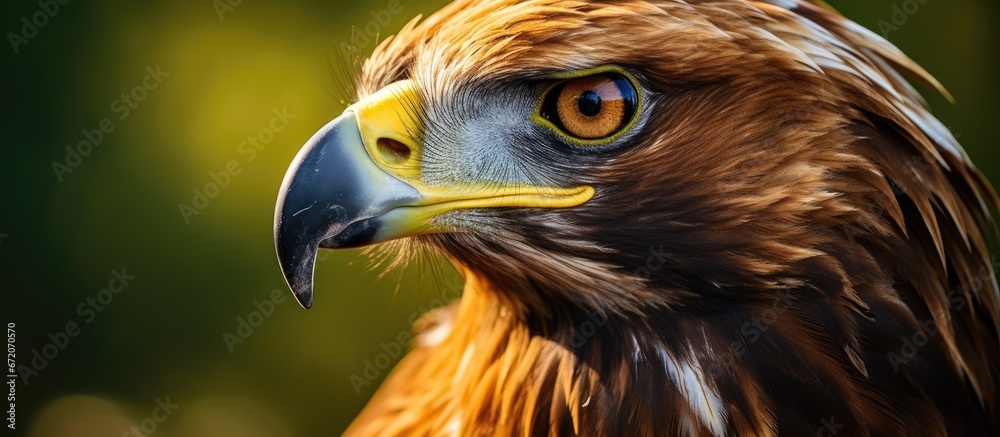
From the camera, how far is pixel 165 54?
3826 millimetres

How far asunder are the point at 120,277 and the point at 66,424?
0.77 meters

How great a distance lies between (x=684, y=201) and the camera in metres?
1.51

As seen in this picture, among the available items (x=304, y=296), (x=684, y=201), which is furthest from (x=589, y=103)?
(x=304, y=296)

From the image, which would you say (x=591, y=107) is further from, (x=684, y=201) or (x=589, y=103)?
(x=684, y=201)

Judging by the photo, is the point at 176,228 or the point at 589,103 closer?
the point at 589,103

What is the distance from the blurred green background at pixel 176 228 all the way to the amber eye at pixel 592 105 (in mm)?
2256

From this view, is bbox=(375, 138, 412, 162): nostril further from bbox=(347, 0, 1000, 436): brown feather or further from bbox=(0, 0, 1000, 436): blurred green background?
bbox=(0, 0, 1000, 436): blurred green background

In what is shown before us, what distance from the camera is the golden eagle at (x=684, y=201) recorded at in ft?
4.78

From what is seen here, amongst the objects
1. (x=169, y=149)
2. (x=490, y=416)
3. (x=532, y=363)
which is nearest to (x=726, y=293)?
(x=532, y=363)

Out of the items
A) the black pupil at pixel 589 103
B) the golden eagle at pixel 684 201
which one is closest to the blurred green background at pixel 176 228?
the golden eagle at pixel 684 201

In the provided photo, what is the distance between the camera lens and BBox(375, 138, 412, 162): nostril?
150 centimetres

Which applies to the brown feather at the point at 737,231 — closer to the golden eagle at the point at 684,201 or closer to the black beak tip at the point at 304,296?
the golden eagle at the point at 684,201

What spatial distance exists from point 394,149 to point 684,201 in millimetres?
510

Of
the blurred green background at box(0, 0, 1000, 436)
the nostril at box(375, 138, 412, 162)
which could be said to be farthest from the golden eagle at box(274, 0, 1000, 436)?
the blurred green background at box(0, 0, 1000, 436)
